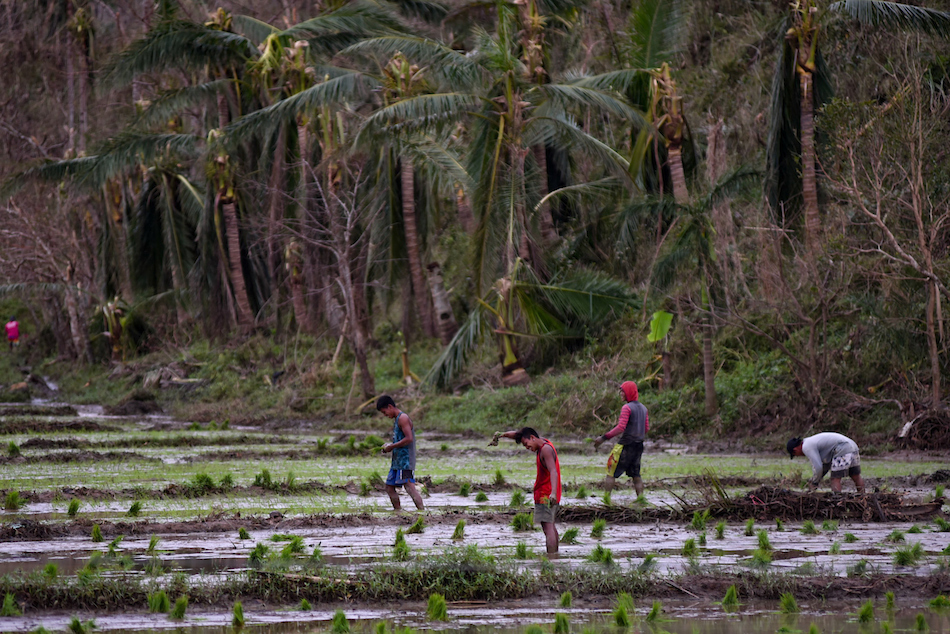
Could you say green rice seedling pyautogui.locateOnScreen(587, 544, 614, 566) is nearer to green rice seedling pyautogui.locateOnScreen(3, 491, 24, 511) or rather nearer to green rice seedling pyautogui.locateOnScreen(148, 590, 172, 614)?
green rice seedling pyautogui.locateOnScreen(148, 590, 172, 614)

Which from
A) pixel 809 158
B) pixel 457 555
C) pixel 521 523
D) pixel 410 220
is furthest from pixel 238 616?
pixel 410 220

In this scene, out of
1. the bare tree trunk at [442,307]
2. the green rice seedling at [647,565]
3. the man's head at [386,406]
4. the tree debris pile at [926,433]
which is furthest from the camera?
the bare tree trunk at [442,307]

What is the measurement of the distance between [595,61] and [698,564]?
2868cm

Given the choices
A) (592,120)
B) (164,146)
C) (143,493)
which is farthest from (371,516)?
(164,146)

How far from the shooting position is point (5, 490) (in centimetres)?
1545

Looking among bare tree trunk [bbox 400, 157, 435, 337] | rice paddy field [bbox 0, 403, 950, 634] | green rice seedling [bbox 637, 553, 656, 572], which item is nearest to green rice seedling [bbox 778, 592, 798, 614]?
rice paddy field [bbox 0, 403, 950, 634]

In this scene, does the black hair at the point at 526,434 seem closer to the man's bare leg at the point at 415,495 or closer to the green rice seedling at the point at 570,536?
the green rice seedling at the point at 570,536

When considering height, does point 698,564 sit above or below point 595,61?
below

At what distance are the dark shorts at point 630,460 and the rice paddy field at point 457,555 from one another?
461mm

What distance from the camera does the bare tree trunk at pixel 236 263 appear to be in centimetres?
3822

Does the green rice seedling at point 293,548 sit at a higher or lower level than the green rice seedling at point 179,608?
lower

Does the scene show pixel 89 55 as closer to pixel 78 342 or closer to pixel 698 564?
pixel 78 342

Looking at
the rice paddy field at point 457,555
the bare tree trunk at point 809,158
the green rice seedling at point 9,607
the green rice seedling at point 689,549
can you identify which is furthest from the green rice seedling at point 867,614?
the bare tree trunk at point 809,158

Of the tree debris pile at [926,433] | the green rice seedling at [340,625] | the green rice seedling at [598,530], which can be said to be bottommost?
the tree debris pile at [926,433]
